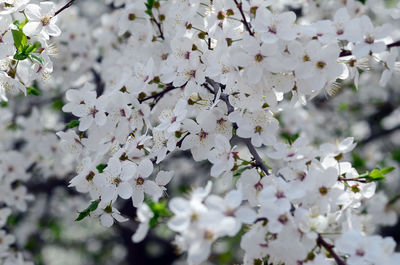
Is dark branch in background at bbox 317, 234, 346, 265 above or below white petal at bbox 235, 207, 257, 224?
below

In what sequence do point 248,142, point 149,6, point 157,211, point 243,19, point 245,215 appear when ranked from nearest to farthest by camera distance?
point 245,215 → point 157,211 → point 243,19 → point 248,142 → point 149,6

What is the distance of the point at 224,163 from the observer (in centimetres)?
239

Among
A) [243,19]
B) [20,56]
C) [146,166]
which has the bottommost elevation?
[146,166]

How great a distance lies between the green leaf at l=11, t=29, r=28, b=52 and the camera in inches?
102

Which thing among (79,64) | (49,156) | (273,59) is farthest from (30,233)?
(273,59)

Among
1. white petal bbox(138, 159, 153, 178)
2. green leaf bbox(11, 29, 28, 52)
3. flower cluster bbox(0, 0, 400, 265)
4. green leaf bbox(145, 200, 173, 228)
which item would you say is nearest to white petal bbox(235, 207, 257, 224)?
flower cluster bbox(0, 0, 400, 265)

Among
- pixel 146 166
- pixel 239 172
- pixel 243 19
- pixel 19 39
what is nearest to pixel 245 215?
pixel 239 172

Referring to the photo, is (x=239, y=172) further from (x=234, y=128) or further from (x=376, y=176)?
(x=376, y=176)

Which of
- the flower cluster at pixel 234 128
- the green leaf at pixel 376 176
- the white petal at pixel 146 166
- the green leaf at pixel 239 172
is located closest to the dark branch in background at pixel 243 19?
the flower cluster at pixel 234 128

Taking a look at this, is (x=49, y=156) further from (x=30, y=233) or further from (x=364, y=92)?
(x=364, y=92)

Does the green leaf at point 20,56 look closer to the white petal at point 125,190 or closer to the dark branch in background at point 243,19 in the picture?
the white petal at point 125,190

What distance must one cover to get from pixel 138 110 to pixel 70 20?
238 cm

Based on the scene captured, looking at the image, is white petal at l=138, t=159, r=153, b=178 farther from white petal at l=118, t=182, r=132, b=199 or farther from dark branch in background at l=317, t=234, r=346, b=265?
dark branch in background at l=317, t=234, r=346, b=265

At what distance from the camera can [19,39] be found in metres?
2.61
